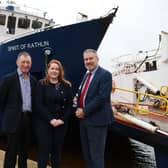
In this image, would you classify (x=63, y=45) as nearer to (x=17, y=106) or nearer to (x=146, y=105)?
(x=146, y=105)

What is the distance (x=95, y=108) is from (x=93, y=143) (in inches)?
17.4

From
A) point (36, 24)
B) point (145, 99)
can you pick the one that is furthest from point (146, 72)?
point (36, 24)

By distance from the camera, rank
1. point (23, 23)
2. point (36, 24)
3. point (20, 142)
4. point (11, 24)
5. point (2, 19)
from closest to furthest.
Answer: point (20, 142) → point (2, 19) → point (11, 24) → point (23, 23) → point (36, 24)

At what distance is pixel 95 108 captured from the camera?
4.35 metres

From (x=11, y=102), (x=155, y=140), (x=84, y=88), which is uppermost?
(x=84, y=88)

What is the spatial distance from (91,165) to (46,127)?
2.40ft

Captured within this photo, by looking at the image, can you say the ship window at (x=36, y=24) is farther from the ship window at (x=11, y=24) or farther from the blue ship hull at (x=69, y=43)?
the blue ship hull at (x=69, y=43)

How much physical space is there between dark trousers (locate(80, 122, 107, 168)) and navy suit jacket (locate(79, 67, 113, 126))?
88 mm

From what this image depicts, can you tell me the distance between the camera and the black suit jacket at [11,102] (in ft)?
14.5

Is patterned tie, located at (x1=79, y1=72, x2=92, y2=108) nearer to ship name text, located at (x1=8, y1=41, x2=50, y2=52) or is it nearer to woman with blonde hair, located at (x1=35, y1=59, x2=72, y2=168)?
woman with blonde hair, located at (x1=35, y1=59, x2=72, y2=168)

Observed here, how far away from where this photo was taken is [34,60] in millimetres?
8945

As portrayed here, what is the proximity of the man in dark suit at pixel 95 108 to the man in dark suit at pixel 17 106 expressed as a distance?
65 centimetres

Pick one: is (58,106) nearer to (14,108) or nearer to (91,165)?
(14,108)

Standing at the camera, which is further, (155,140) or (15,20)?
(15,20)
